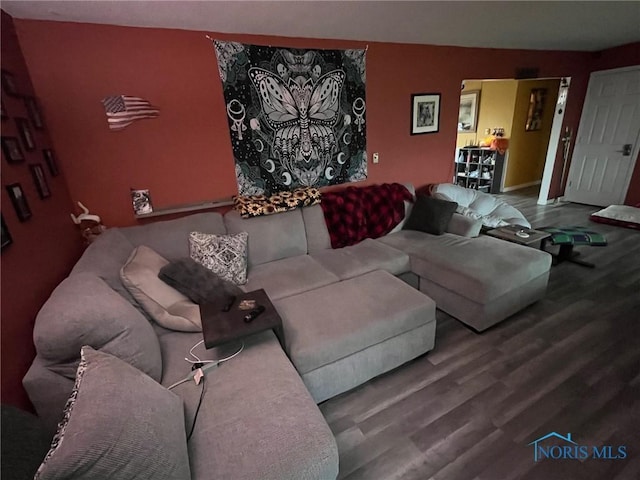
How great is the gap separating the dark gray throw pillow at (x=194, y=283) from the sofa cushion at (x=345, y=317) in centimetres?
38

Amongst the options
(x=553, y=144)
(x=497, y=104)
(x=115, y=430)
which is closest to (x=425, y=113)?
(x=553, y=144)

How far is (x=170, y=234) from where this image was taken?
7.63ft

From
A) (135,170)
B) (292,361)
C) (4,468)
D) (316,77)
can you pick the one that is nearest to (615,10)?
(316,77)

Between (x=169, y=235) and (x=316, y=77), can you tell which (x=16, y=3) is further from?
(x=316, y=77)

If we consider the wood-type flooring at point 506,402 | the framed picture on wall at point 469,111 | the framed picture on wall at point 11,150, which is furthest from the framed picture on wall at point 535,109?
the framed picture on wall at point 11,150

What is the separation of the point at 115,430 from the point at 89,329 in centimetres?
50

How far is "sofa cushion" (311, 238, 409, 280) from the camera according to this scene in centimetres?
245

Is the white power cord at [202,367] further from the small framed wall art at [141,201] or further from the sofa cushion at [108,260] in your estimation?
the small framed wall art at [141,201]

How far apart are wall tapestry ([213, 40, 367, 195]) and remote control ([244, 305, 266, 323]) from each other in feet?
5.15

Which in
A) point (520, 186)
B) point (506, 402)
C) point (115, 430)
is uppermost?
point (115, 430)

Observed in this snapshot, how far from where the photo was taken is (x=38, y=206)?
5.71ft

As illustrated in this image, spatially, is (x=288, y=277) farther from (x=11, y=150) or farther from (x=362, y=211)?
(x=11, y=150)

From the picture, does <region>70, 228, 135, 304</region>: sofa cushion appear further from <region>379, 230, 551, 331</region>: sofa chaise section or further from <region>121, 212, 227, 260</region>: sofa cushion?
<region>379, 230, 551, 331</region>: sofa chaise section

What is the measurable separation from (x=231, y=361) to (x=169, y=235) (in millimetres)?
1293
